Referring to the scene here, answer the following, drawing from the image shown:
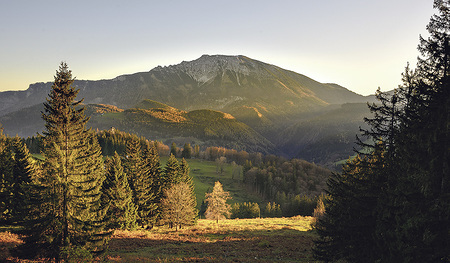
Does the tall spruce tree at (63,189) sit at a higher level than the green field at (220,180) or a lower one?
higher

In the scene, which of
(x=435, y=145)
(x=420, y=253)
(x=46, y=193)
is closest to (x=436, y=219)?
(x=420, y=253)

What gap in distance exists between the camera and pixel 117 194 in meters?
37.0

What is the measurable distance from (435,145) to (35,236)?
82.0 feet

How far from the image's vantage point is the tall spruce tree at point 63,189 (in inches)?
714

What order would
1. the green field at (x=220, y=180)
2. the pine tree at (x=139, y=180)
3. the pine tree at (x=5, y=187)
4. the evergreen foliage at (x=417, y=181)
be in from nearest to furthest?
the evergreen foliage at (x=417, y=181), the pine tree at (x=5, y=187), the pine tree at (x=139, y=180), the green field at (x=220, y=180)

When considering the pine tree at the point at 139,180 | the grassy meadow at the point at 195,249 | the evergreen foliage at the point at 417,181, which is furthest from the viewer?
the pine tree at the point at 139,180

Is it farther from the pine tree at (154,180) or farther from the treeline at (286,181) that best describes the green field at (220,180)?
the pine tree at (154,180)

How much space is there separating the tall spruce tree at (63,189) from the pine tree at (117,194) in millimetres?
17449

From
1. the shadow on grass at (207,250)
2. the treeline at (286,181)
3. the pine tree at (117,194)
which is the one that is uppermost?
the pine tree at (117,194)

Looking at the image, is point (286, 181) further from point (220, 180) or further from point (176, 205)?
point (176, 205)

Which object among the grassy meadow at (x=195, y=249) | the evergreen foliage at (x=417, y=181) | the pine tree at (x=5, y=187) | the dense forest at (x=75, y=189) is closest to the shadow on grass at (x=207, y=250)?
the grassy meadow at (x=195, y=249)

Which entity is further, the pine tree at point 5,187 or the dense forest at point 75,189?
the pine tree at point 5,187

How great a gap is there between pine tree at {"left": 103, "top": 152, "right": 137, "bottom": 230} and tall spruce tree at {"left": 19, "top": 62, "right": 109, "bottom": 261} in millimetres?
17449

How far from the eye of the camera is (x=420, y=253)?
13164 millimetres
